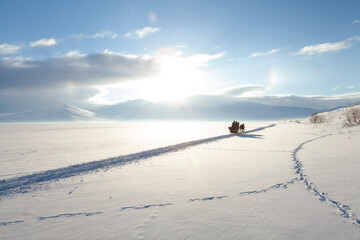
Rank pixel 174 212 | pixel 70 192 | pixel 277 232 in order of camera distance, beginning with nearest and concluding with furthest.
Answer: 1. pixel 277 232
2. pixel 174 212
3. pixel 70 192

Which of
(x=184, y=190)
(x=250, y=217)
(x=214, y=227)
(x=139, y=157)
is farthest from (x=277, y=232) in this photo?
(x=139, y=157)

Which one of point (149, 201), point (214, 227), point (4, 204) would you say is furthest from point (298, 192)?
point (4, 204)

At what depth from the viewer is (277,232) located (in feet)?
9.91

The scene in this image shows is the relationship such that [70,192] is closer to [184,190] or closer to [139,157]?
[184,190]

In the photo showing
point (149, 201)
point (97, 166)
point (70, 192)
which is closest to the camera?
point (149, 201)

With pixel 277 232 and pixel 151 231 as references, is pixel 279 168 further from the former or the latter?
pixel 151 231

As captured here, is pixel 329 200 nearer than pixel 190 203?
Yes

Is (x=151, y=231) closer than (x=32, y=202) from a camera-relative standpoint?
Yes

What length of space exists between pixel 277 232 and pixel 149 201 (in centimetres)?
246

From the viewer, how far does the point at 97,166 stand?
830 centimetres

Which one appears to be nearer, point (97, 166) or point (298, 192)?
point (298, 192)

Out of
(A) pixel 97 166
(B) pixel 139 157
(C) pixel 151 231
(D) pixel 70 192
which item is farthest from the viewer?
(B) pixel 139 157

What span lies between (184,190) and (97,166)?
15.4 feet

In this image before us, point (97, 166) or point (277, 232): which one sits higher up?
point (97, 166)
